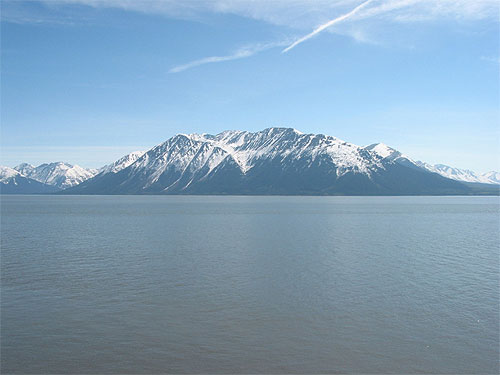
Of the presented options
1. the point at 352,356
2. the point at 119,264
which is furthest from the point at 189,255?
the point at 352,356

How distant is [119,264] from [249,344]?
3322cm

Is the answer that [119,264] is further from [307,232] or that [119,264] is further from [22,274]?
[307,232]

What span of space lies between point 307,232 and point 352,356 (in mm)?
70503

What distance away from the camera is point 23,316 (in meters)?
32.9

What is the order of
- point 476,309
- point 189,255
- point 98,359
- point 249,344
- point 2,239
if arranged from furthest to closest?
point 2,239 → point 189,255 → point 476,309 → point 249,344 → point 98,359

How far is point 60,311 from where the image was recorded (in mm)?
34500

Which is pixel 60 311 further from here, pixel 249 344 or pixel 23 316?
pixel 249 344

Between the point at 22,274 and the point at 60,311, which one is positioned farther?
the point at 22,274

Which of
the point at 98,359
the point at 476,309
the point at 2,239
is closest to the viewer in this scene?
the point at 98,359

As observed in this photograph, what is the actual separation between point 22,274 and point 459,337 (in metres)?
47.3

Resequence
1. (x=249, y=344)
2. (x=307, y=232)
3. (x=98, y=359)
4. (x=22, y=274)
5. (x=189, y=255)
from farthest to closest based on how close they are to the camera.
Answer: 1. (x=307, y=232)
2. (x=189, y=255)
3. (x=22, y=274)
4. (x=249, y=344)
5. (x=98, y=359)

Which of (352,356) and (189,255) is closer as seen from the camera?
(352,356)

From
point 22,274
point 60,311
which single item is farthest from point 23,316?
point 22,274

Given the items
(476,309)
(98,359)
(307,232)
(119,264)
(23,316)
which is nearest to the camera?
(98,359)
